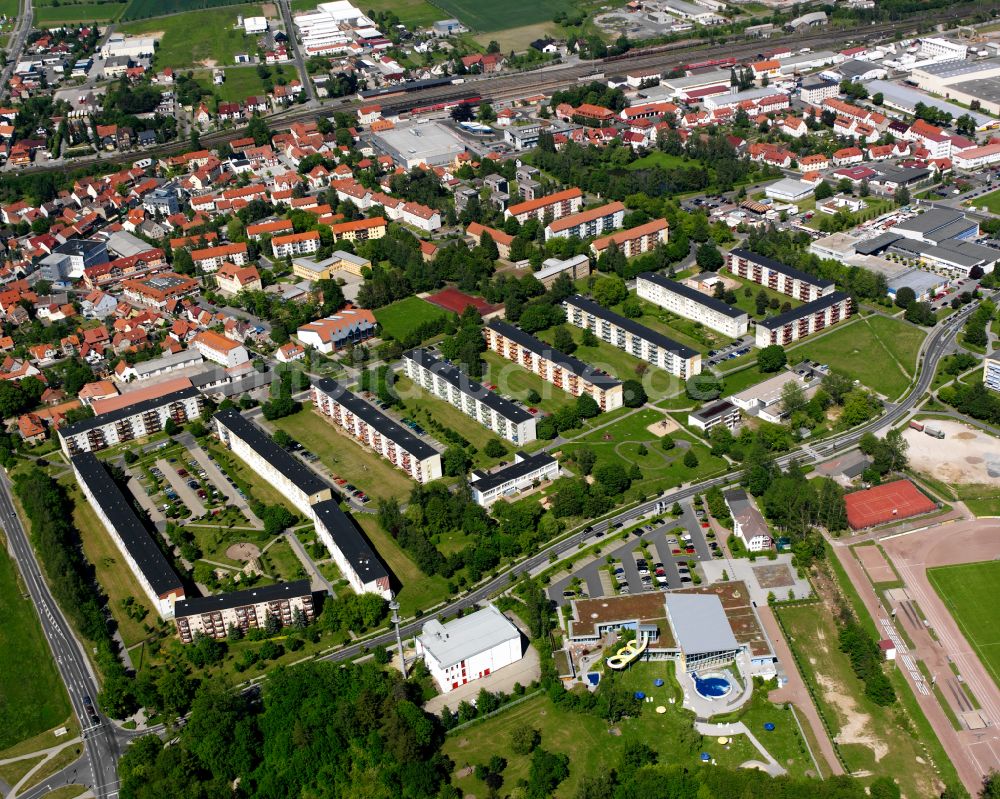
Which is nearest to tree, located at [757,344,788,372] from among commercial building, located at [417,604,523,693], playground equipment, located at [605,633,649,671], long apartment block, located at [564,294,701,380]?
long apartment block, located at [564,294,701,380]

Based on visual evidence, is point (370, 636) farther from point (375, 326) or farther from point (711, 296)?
point (711, 296)

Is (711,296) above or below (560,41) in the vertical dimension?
below

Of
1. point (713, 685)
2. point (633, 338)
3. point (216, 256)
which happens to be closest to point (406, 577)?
point (713, 685)

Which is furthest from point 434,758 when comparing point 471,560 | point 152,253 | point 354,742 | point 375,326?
point 152,253

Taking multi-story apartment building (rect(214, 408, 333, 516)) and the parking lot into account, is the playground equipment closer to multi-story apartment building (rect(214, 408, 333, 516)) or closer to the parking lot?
the parking lot

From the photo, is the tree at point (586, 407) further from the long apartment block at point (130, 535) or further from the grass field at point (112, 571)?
the grass field at point (112, 571)

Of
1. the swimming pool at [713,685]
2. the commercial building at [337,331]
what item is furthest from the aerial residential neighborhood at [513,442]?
the commercial building at [337,331]
